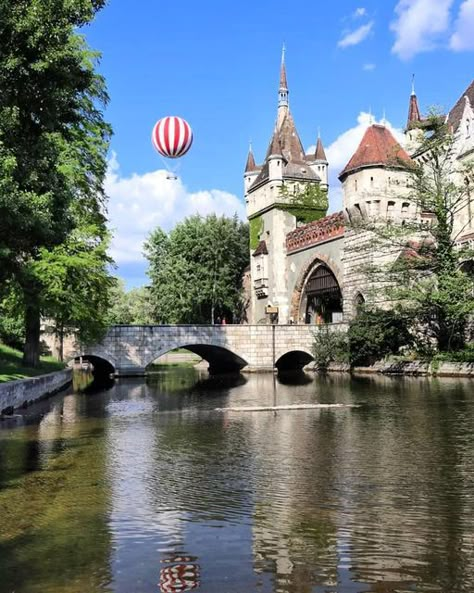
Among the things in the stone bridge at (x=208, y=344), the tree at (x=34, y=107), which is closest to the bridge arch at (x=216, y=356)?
the stone bridge at (x=208, y=344)

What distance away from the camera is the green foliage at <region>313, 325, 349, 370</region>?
4194cm

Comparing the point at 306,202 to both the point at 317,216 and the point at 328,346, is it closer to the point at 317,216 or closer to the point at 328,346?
the point at 317,216

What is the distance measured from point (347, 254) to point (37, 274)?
89.3ft

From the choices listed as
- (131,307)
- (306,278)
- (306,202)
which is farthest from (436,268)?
(131,307)

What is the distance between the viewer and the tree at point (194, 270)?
5825 centimetres

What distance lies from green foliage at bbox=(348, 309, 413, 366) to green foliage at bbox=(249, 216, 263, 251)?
23238mm

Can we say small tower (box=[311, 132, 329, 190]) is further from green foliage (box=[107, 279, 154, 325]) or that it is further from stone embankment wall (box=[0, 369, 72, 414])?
stone embankment wall (box=[0, 369, 72, 414])

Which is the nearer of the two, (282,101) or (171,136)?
(171,136)

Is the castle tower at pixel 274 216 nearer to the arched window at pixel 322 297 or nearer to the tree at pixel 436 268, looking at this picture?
the arched window at pixel 322 297

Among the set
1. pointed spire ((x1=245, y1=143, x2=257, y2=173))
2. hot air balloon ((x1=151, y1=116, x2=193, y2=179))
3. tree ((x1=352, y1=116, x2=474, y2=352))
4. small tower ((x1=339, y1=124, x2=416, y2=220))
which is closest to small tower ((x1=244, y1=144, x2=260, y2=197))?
pointed spire ((x1=245, y1=143, x2=257, y2=173))

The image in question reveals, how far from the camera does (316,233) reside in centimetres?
5259

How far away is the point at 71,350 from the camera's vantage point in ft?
131

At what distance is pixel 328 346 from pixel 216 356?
10303 mm

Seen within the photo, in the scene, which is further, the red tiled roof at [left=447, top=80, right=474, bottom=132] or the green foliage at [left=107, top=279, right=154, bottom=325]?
the green foliage at [left=107, top=279, right=154, bottom=325]
